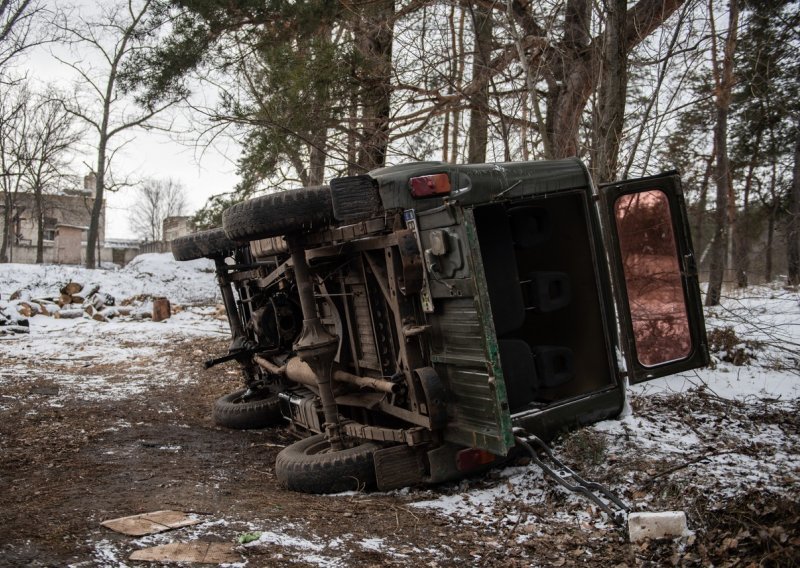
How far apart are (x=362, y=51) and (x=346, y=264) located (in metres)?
5.80

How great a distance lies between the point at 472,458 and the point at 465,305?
1100 mm

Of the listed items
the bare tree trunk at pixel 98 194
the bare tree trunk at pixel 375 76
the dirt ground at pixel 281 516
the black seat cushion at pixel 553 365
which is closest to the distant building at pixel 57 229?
the bare tree trunk at pixel 98 194

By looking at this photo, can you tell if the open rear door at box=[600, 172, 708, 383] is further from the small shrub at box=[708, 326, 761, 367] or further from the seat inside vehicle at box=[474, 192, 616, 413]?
the small shrub at box=[708, 326, 761, 367]

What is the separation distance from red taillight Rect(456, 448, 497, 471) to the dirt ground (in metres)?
0.16

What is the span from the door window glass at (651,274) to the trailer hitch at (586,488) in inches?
39.9

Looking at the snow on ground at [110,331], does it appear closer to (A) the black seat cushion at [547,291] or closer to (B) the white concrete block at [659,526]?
(A) the black seat cushion at [547,291]

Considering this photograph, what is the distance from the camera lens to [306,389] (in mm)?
6289

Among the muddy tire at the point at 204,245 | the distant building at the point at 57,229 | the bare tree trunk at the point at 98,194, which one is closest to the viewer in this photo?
the muddy tire at the point at 204,245

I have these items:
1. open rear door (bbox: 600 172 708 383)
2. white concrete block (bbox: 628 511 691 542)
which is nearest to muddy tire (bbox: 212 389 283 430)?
open rear door (bbox: 600 172 708 383)

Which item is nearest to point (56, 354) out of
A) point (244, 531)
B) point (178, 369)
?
point (178, 369)

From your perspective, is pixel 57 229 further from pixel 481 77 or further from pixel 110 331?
pixel 481 77

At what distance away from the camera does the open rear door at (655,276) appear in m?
4.54

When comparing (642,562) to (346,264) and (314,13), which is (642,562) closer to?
(346,264)

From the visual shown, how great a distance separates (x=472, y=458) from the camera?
4379mm
